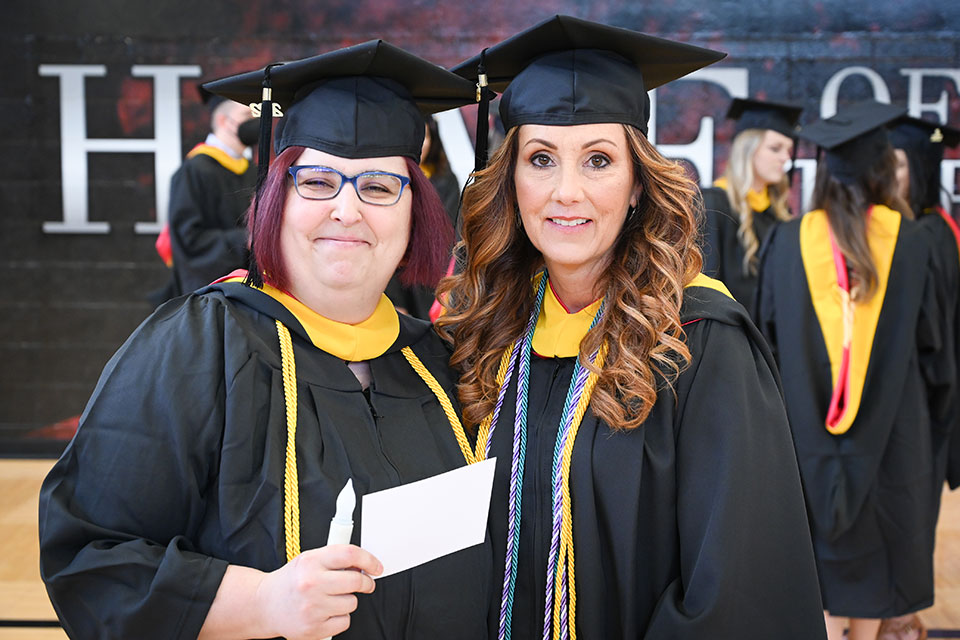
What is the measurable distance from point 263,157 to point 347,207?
229mm

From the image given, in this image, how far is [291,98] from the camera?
1.82 m

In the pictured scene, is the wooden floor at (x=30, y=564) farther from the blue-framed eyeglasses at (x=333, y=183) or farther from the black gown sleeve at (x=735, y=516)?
the blue-framed eyeglasses at (x=333, y=183)

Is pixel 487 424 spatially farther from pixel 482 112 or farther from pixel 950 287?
pixel 950 287

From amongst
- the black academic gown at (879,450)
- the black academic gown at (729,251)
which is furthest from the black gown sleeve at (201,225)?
the black academic gown at (879,450)

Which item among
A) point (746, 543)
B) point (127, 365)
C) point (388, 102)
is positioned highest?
point (388, 102)

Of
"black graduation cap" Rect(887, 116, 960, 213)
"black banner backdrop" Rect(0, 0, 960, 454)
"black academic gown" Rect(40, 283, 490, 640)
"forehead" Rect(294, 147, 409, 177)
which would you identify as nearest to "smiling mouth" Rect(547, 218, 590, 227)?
"forehead" Rect(294, 147, 409, 177)

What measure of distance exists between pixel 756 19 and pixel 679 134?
0.88 m

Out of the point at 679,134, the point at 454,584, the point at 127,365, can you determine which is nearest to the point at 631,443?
the point at 454,584

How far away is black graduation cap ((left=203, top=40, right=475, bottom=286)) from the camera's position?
169cm

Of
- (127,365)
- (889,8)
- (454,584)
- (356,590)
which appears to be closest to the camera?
(356,590)

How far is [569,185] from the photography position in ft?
5.89

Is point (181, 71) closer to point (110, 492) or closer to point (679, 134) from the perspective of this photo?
point (679, 134)

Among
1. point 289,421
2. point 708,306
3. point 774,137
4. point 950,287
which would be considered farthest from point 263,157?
point 774,137

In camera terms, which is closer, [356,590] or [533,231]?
[356,590]
